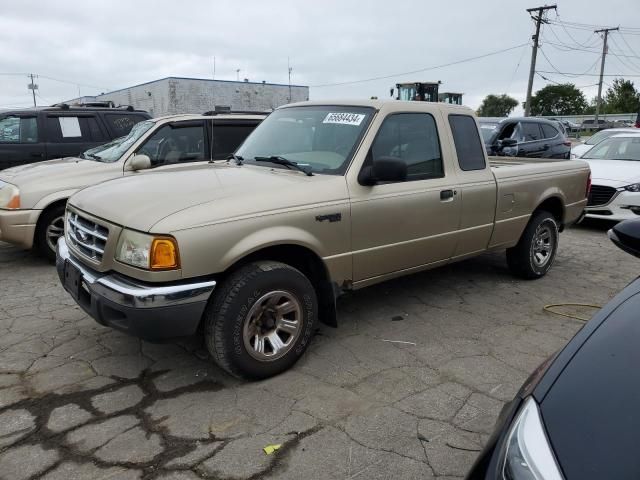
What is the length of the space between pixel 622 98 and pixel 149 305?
89.1 metres

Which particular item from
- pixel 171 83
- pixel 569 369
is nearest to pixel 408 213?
pixel 569 369

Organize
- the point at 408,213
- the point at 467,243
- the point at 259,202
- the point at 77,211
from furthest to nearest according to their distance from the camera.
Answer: the point at 467,243 < the point at 408,213 < the point at 77,211 < the point at 259,202

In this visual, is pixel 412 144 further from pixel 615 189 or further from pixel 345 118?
pixel 615 189

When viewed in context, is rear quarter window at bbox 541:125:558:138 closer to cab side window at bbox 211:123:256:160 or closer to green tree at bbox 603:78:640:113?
cab side window at bbox 211:123:256:160

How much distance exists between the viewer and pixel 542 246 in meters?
5.71

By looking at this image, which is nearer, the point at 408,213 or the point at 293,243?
the point at 293,243

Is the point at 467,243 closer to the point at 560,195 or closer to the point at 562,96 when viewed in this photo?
the point at 560,195

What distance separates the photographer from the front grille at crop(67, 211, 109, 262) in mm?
3262

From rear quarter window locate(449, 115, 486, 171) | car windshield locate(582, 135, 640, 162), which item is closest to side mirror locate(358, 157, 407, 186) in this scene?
rear quarter window locate(449, 115, 486, 171)

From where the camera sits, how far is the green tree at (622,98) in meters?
74.0

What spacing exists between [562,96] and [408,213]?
96600mm

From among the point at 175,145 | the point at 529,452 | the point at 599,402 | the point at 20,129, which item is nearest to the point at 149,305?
the point at 529,452

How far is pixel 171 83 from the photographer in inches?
1437

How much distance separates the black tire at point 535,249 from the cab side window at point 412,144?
65.6 inches
